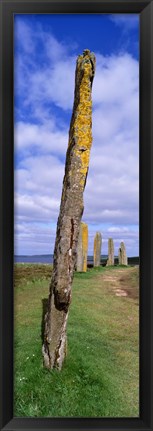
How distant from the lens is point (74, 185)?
224 centimetres

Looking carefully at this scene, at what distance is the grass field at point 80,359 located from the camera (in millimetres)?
2092

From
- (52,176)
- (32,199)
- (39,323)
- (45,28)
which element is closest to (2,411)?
(39,323)

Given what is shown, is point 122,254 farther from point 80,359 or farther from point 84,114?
point 84,114

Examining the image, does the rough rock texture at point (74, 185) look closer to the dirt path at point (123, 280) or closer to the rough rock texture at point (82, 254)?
the dirt path at point (123, 280)

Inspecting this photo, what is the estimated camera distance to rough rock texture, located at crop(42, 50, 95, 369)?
2236 millimetres

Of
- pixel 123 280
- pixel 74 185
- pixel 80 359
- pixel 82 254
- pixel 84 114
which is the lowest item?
pixel 80 359

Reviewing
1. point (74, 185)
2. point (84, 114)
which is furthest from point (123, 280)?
point (84, 114)

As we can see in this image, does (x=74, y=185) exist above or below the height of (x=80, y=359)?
above

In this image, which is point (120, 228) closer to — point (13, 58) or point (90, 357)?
point (90, 357)

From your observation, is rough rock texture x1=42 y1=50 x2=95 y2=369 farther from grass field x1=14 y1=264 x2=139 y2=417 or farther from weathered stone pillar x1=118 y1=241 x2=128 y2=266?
weathered stone pillar x1=118 y1=241 x2=128 y2=266

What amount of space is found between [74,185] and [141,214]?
0.49 m

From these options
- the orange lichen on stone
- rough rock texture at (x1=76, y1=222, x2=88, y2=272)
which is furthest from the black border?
rough rock texture at (x1=76, y1=222, x2=88, y2=272)

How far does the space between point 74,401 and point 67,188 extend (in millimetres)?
1303

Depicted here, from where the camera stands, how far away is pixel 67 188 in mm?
2262
